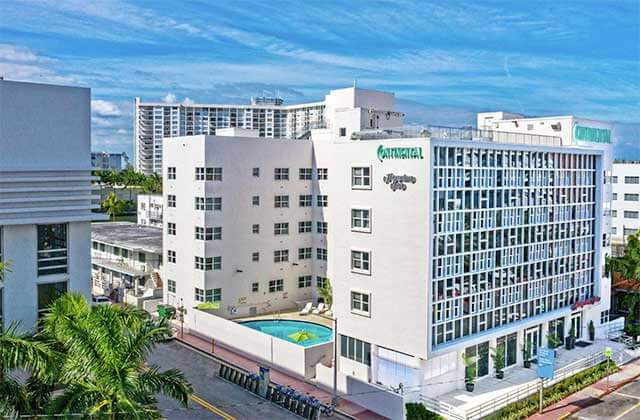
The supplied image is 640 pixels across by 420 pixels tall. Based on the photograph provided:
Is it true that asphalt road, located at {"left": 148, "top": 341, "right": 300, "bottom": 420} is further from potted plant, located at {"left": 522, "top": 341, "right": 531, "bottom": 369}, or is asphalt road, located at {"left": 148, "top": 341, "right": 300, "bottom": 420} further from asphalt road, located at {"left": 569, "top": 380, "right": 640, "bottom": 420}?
potted plant, located at {"left": 522, "top": 341, "right": 531, "bottom": 369}

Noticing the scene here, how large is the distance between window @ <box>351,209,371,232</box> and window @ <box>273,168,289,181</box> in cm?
1415

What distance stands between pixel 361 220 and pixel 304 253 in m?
16.0

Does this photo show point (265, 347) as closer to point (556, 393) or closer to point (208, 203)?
point (208, 203)

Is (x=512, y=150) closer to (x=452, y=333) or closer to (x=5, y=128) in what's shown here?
(x=452, y=333)

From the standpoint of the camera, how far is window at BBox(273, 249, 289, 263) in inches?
1638

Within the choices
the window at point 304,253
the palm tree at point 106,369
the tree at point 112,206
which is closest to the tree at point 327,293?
the window at point 304,253

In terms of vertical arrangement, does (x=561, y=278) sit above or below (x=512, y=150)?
below

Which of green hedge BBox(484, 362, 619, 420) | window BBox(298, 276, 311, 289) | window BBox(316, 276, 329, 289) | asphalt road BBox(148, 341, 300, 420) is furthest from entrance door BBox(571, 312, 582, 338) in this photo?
asphalt road BBox(148, 341, 300, 420)

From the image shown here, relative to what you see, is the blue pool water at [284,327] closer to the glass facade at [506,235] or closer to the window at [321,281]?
the window at [321,281]

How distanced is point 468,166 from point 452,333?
727 cm

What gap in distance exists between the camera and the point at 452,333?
88.0 ft

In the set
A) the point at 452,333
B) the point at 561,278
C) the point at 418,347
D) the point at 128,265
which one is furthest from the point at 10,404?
the point at 128,265

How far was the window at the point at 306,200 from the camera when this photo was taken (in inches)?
1687

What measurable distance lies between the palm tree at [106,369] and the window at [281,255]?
2746 centimetres
